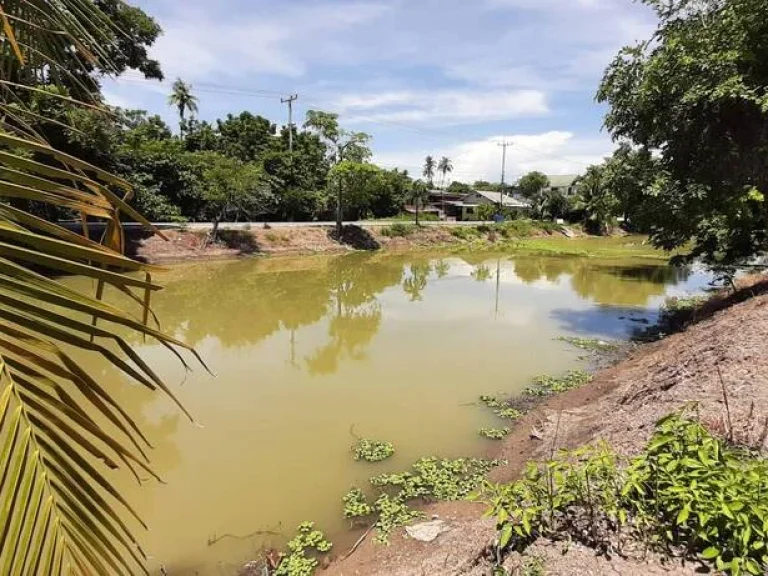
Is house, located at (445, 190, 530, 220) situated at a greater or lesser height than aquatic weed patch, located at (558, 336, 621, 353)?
greater

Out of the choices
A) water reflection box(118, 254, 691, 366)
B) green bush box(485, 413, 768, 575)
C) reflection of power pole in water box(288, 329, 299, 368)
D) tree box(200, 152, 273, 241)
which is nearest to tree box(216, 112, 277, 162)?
tree box(200, 152, 273, 241)

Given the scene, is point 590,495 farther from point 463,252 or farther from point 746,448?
point 463,252

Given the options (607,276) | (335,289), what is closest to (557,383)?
(335,289)

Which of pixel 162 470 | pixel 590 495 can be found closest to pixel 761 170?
pixel 590 495

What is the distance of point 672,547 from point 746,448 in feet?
3.44

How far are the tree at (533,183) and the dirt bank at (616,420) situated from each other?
155ft

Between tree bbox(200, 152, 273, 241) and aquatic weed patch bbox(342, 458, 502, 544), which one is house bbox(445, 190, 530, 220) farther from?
aquatic weed patch bbox(342, 458, 502, 544)

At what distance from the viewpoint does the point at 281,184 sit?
27891 mm

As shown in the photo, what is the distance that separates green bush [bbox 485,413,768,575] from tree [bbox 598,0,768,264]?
680cm

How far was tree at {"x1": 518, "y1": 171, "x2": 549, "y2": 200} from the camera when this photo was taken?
5162 cm

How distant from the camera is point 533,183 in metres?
52.2

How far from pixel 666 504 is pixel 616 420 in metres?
2.22

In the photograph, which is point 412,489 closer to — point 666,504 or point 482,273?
point 666,504

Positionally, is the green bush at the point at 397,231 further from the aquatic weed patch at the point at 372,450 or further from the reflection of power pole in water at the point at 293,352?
the aquatic weed patch at the point at 372,450
